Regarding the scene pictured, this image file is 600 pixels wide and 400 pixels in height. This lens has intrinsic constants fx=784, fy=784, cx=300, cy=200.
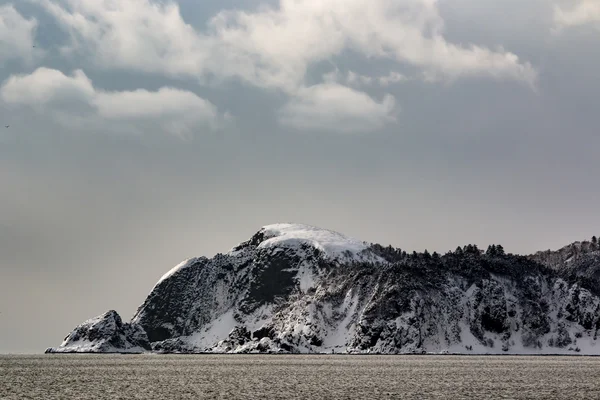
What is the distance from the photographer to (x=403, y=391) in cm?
11394

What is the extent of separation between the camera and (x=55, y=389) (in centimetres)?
12075

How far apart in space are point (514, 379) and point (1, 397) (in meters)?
91.3

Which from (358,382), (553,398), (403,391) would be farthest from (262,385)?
(553,398)

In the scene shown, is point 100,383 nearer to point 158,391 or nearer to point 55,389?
point 55,389

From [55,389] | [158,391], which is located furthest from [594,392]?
[55,389]

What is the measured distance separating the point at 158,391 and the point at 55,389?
17299mm

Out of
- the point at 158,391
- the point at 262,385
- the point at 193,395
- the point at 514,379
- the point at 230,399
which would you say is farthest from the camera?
the point at 514,379

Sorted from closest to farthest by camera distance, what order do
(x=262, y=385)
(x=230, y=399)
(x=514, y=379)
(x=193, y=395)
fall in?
(x=230, y=399) < (x=193, y=395) < (x=262, y=385) < (x=514, y=379)

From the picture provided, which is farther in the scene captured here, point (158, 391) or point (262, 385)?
point (262, 385)

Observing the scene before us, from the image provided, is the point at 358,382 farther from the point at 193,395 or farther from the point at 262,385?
the point at 193,395

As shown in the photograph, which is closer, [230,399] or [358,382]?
[230,399]

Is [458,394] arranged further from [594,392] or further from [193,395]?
[193,395]

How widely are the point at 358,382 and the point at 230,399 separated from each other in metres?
43.2

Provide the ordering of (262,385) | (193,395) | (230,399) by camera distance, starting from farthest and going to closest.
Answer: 1. (262,385)
2. (193,395)
3. (230,399)
